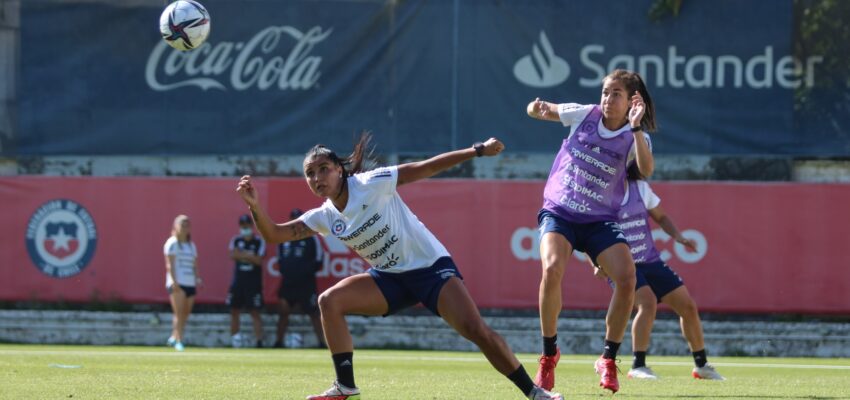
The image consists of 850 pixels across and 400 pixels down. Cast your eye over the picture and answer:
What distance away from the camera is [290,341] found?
66.0ft

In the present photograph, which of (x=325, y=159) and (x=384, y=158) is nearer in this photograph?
(x=325, y=159)

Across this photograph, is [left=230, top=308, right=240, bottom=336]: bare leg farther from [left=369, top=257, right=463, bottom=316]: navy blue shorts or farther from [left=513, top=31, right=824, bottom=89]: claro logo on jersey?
[left=369, top=257, right=463, bottom=316]: navy blue shorts

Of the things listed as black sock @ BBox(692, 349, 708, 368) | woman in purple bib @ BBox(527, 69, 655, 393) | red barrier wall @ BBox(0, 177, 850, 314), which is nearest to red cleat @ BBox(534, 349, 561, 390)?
woman in purple bib @ BBox(527, 69, 655, 393)

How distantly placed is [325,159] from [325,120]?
38.4ft

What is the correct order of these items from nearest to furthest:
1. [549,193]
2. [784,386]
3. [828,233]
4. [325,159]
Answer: [325,159]
[549,193]
[784,386]
[828,233]

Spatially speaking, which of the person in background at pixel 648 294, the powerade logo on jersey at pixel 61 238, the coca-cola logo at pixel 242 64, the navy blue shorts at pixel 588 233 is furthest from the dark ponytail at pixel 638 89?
the powerade logo on jersey at pixel 61 238

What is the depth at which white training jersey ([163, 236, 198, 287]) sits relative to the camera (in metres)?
19.4

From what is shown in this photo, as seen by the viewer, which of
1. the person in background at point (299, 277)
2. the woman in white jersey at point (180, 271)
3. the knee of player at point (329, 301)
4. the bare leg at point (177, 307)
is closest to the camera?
the knee of player at point (329, 301)

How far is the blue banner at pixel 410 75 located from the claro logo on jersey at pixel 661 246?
3.96 feet

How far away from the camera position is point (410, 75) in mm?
20062

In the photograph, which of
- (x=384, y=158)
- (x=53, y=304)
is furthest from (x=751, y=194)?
(x=53, y=304)

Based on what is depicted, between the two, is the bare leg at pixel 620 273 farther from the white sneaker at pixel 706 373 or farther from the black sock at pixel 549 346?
the white sneaker at pixel 706 373

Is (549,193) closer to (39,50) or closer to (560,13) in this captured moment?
(560,13)

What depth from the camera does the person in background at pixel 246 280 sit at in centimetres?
1980
